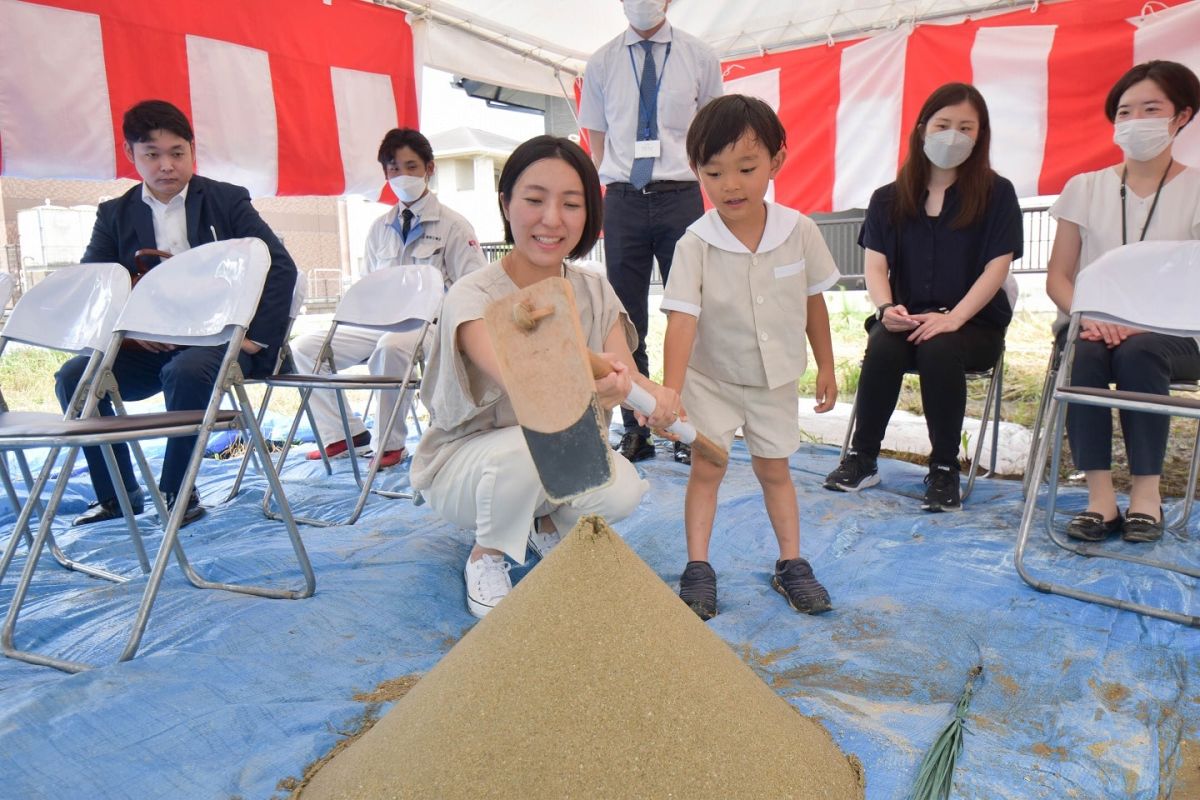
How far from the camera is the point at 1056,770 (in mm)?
1196

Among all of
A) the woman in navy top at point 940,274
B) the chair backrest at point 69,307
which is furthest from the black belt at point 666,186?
the chair backrest at point 69,307

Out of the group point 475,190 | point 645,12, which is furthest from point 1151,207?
point 475,190

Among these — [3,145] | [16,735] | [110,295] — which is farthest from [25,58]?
Answer: [16,735]

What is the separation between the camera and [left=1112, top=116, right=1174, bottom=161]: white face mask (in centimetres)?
244

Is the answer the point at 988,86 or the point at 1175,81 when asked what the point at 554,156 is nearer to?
the point at 1175,81

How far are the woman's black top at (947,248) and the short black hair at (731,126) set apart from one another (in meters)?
1.29

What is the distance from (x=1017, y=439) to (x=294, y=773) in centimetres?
334

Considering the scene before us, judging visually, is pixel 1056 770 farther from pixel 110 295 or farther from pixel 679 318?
pixel 110 295

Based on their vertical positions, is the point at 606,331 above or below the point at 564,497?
above

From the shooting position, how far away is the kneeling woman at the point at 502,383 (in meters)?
1.66

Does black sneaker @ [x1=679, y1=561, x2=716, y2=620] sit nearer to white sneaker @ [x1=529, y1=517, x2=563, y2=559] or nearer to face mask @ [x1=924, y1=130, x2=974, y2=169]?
white sneaker @ [x1=529, y1=517, x2=563, y2=559]

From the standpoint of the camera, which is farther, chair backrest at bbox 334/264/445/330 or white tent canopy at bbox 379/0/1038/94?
white tent canopy at bbox 379/0/1038/94

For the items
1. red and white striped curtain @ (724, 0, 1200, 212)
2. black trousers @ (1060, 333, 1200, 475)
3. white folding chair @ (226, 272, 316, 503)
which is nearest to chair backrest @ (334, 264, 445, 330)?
white folding chair @ (226, 272, 316, 503)

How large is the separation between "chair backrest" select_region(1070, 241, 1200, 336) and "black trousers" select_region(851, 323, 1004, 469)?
0.57 meters
